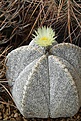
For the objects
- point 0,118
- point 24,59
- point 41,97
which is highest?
point 24,59

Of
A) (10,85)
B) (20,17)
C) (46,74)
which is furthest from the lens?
(20,17)

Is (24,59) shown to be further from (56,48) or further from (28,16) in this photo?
(28,16)

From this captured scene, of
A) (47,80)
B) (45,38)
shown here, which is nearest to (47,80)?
(47,80)

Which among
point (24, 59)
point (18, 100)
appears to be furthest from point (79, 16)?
point (18, 100)

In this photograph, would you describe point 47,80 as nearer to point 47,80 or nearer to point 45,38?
point 47,80

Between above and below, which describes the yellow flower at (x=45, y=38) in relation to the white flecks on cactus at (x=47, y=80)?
above

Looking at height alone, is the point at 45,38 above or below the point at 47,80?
above

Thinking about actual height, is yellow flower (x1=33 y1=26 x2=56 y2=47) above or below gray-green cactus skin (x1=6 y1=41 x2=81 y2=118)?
above

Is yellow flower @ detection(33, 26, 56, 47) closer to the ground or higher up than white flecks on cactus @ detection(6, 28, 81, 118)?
higher up
